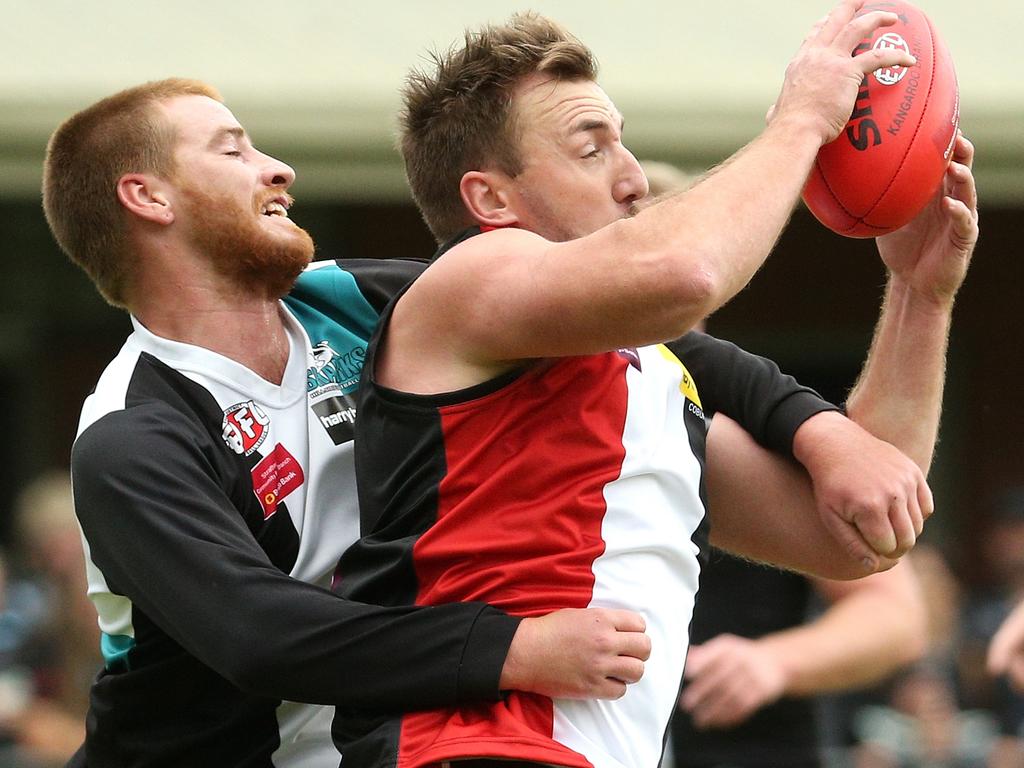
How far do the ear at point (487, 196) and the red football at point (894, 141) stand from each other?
59cm

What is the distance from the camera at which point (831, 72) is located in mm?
3000

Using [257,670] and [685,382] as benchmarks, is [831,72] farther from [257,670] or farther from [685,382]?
[257,670]

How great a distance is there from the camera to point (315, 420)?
3.53 metres

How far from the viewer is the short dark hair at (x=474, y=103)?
3279 millimetres

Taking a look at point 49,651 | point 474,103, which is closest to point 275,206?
point 474,103

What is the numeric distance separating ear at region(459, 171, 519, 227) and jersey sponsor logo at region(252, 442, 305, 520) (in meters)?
0.64

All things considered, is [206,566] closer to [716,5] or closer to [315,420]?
[315,420]

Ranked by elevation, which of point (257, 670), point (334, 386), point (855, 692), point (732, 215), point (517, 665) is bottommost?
point (855, 692)

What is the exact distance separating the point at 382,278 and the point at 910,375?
1137mm

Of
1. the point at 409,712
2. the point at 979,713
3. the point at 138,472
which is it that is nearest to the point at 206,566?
the point at 138,472

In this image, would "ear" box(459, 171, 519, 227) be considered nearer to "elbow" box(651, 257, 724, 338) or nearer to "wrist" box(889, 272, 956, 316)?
"elbow" box(651, 257, 724, 338)

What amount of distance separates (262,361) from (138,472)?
1.81 feet

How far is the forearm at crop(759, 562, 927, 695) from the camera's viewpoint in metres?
4.61

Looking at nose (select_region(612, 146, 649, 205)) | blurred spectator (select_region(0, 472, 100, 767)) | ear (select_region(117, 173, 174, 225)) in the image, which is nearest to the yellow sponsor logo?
nose (select_region(612, 146, 649, 205))
